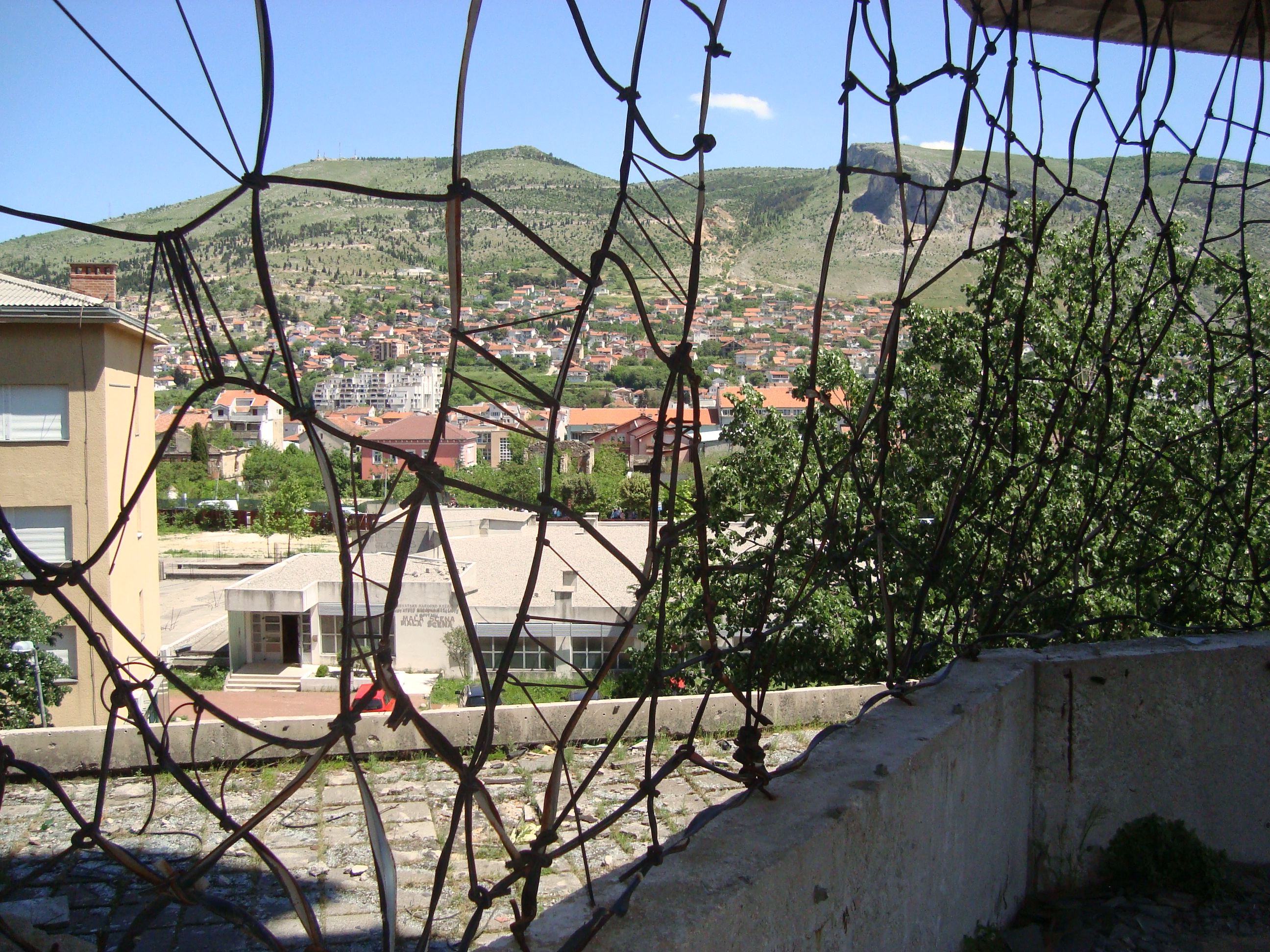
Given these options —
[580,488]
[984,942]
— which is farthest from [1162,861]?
[580,488]

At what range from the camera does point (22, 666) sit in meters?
9.66

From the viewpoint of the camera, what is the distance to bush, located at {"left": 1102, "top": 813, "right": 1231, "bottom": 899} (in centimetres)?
196

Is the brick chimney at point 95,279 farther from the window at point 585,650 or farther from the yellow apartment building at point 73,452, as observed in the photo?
the window at point 585,650

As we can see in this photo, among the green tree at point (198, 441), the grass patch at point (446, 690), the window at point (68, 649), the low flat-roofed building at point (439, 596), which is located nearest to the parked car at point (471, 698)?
the low flat-roofed building at point (439, 596)

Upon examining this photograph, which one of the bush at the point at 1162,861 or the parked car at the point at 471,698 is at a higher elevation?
the bush at the point at 1162,861

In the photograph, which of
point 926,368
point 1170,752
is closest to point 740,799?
point 1170,752

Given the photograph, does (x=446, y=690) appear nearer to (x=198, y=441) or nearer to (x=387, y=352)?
(x=387, y=352)

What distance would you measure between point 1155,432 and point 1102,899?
7.83m

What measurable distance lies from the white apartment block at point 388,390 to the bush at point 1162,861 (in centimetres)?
162

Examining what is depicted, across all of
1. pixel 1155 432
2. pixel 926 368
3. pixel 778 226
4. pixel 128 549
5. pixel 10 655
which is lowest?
pixel 10 655

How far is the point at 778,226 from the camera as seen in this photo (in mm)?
84562

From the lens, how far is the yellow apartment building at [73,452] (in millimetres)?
5043

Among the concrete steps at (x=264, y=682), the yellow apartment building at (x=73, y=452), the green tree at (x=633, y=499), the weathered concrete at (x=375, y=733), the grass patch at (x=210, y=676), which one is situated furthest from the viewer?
the green tree at (x=633, y=499)

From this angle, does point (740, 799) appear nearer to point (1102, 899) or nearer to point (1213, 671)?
point (1102, 899)
